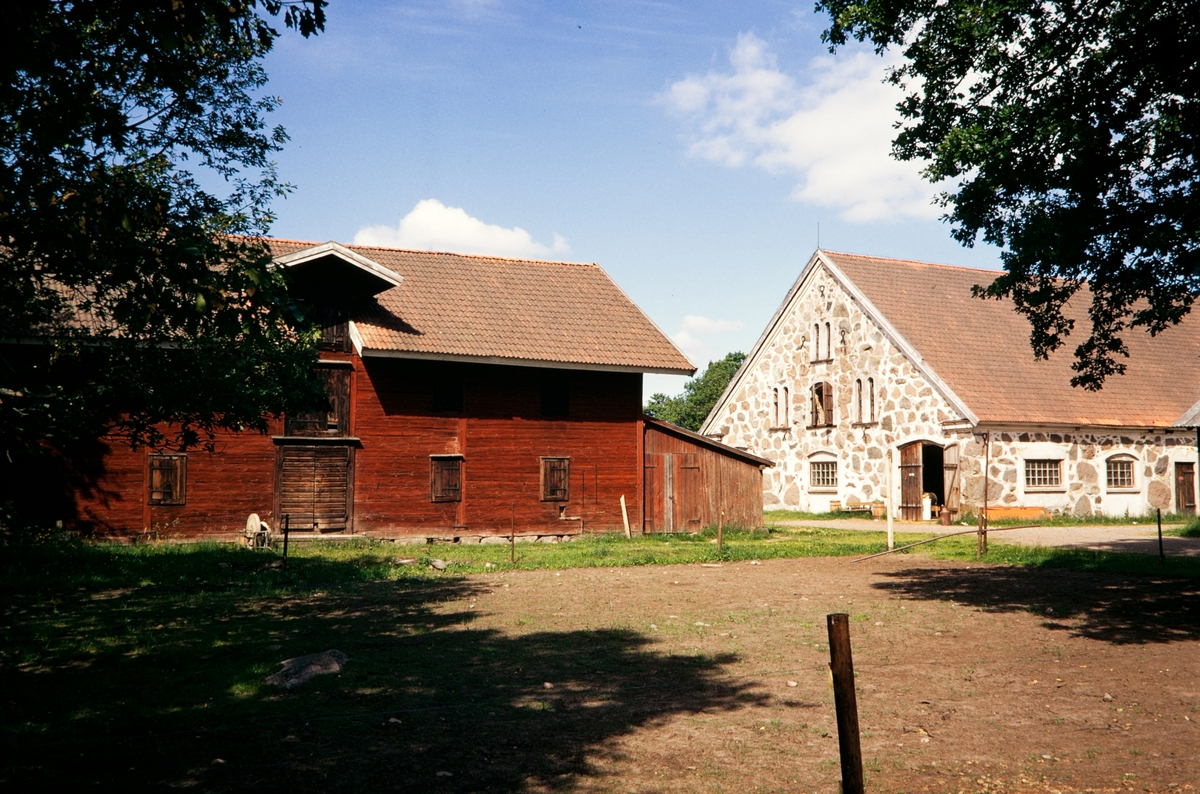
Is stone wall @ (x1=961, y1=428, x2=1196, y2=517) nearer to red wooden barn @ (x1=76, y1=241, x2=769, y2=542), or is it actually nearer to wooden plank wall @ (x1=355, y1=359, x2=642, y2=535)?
red wooden barn @ (x1=76, y1=241, x2=769, y2=542)

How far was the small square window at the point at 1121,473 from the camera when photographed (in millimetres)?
32031

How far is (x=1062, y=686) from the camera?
9164 mm

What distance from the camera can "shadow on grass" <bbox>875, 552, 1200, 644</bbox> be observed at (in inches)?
486

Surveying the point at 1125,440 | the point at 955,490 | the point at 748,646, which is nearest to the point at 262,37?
the point at 748,646

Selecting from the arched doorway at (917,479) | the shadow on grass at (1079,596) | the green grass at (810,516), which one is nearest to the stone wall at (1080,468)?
the arched doorway at (917,479)

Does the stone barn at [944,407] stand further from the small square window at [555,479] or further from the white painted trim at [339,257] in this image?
the white painted trim at [339,257]

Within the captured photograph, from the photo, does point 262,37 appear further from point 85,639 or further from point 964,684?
point 964,684

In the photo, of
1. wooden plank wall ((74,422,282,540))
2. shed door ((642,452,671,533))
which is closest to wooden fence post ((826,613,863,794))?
wooden plank wall ((74,422,282,540))

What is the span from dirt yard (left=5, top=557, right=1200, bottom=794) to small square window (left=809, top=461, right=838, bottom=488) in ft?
66.5

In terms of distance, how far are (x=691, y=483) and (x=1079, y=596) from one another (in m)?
13.6

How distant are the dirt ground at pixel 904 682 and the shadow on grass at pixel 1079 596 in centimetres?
6

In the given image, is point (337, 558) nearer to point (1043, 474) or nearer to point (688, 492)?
point (688, 492)

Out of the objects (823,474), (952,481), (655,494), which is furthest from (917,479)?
(655,494)

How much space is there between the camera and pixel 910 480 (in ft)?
104
